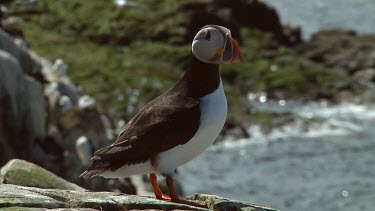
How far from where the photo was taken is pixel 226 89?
5588cm

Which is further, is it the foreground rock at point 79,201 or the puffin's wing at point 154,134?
the puffin's wing at point 154,134

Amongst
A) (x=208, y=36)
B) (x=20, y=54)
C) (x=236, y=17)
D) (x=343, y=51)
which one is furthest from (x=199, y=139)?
(x=236, y=17)

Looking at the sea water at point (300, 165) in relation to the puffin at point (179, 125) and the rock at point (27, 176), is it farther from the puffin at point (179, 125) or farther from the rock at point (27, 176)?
the puffin at point (179, 125)

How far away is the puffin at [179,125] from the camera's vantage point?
1038 centimetres

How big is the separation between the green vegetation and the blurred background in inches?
4.0

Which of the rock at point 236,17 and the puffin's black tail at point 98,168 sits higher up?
the puffin's black tail at point 98,168

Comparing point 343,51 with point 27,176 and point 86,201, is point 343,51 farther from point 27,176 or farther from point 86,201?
point 86,201

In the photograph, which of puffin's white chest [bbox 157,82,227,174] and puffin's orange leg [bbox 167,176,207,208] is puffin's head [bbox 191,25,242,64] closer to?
puffin's white chest [bbox 157,82,227,174]

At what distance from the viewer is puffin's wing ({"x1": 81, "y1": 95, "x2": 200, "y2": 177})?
10375 millimetres

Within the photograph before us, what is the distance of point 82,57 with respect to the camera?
57.8m

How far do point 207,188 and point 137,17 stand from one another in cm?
2860

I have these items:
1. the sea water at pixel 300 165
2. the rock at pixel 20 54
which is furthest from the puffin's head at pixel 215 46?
the sea water at pixel 300 165

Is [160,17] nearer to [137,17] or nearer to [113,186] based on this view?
[137,17]

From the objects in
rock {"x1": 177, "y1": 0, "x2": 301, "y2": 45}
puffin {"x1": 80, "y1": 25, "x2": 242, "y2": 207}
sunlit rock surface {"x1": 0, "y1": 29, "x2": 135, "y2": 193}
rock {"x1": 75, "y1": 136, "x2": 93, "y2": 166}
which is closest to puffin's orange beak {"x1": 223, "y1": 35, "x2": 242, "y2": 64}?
puffin {"x1": 80, "y1": 25, "x2": 242, "y2": 207}
